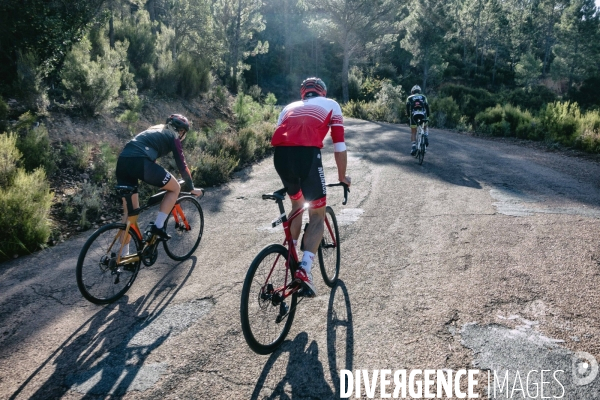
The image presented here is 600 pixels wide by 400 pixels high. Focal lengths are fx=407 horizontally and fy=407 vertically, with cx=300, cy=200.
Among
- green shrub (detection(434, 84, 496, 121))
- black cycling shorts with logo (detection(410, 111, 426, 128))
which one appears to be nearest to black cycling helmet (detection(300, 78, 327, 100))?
black cycling shorts with logo (detection(410, 111, 426, 128))

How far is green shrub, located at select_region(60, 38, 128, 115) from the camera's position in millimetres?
11055

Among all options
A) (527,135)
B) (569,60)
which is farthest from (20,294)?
(569,60)

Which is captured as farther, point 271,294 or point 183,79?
point 183,79

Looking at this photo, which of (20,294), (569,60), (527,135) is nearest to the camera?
(20,294)

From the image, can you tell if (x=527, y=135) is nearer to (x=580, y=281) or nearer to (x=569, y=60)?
(x=580, y=281)

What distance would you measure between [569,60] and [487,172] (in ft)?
188

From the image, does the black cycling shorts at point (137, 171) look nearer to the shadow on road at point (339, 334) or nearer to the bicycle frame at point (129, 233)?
the bicycle frame at point (129, 233)

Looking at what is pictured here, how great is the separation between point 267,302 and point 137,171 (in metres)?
2.46

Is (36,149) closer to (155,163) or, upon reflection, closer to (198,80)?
(155,163)

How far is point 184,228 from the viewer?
6.04 meters

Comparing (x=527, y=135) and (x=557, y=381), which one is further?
(x=527, y=135)

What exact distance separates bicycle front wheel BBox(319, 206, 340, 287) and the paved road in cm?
19

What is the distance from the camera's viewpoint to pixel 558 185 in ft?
28.0

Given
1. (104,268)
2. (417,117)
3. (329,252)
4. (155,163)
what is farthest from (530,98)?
(104,268)
